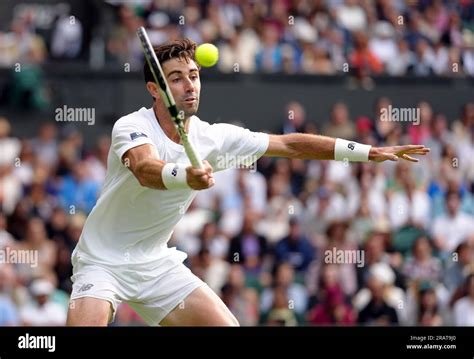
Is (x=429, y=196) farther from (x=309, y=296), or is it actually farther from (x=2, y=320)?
(x=2, y=320)

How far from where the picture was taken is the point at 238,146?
9023 millimetres

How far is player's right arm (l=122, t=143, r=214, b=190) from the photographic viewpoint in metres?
7.67

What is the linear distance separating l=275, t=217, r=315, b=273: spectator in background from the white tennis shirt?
17.0 feet

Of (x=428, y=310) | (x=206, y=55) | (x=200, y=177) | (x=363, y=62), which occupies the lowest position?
(x=428, y=310)

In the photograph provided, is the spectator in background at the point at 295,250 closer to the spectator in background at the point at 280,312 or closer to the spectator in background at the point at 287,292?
the spectator in background at the point at 287,292

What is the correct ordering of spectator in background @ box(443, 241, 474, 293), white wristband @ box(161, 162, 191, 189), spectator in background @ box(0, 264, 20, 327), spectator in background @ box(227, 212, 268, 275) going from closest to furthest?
white wristband @ box(161, 162, 191, 189) → spectator in background @ box(0, 264, 20, 327) → spectator in background @ box(227, 212, 268, 275) → spectator in background @ box(443, 241, 474, 293)

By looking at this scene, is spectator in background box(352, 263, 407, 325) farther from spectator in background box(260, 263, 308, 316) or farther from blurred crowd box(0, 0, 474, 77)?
blurred crowd box(0, 0, 474, 77)

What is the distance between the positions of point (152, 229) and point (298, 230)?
569 cm

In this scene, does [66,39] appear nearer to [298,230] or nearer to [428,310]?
[298,230]

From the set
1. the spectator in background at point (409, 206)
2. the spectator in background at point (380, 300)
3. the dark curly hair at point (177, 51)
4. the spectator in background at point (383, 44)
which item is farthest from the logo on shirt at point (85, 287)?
the spectator in background at point (383, 44)

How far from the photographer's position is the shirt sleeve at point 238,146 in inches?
353

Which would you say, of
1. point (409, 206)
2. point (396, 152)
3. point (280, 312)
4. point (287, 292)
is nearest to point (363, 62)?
point (409, 206)

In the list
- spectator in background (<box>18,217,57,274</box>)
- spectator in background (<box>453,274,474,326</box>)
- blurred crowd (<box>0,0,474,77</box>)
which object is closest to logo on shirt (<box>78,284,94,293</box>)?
spectator in background (<box>18,217,57,274</box>)
